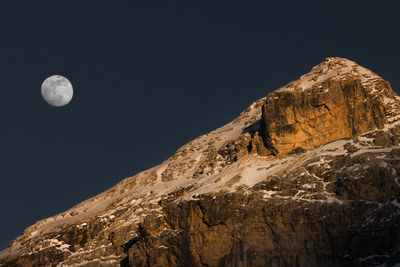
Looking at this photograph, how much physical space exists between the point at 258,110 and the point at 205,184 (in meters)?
48.6

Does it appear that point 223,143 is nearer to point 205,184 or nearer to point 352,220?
point 205,184

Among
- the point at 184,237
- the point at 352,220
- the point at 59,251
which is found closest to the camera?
the point at 352,220

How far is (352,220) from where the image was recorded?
87.9 metres

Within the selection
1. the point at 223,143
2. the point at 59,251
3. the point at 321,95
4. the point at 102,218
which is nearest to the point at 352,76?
the point at 321,95

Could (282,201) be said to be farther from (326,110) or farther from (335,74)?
(335,74)

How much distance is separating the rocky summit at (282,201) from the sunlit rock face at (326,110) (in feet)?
0.62

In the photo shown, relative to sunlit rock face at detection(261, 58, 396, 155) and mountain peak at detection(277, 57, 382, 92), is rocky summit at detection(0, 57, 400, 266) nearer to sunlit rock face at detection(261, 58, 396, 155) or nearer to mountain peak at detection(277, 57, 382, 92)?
sunlit rock face at detection(261, 58, 396, 155)

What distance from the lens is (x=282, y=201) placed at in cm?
9519

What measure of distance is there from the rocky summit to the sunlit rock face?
7.4 inches

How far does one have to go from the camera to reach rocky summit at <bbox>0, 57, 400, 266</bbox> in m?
88.3

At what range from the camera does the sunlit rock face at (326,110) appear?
4222 inches

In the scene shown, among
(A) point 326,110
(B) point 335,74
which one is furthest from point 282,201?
(B) point 335,74

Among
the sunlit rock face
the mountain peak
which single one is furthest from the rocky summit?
the mountain peak

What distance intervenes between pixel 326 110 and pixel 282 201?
23.5m
